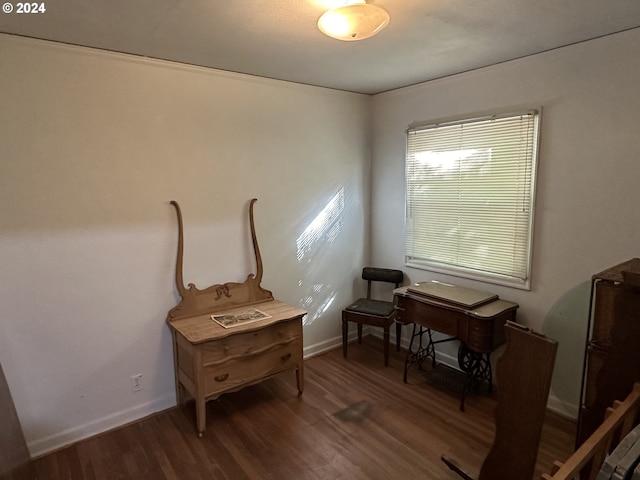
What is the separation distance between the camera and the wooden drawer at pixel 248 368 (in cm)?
256

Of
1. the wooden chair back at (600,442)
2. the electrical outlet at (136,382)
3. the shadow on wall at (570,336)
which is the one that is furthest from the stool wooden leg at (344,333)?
the wooden chair back at (600,442)

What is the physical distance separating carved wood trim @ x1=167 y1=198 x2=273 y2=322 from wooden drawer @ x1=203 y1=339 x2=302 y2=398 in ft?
1.59

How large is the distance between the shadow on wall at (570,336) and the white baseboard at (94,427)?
9.22 feet

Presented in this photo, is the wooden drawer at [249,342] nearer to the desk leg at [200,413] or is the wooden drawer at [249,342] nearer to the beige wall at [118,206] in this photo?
the desk leg at [200,413]

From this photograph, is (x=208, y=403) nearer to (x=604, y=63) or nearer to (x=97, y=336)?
(x=97, y=336)

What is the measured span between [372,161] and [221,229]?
178 centimetres

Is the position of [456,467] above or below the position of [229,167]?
below

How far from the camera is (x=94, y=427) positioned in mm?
2541

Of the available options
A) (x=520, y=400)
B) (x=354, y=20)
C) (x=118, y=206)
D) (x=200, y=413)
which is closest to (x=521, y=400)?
(x=520, y=400)

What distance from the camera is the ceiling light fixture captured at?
1.60 m

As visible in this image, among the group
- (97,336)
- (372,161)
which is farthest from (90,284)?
(372,161)

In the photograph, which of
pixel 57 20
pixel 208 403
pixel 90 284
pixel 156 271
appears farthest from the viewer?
pixel 208 403

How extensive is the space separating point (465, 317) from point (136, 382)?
2372 millimetres

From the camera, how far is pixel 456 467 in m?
2.01
